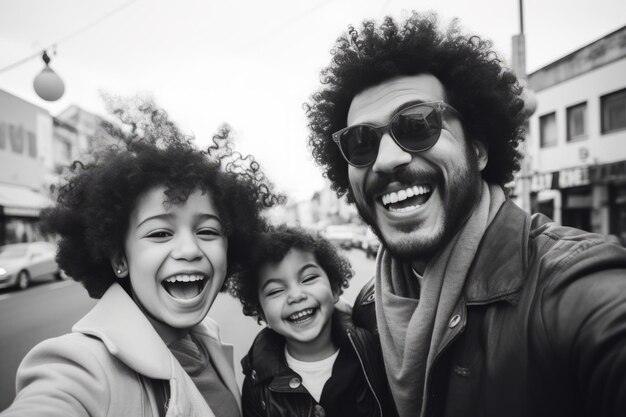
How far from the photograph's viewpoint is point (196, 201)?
1962 mm

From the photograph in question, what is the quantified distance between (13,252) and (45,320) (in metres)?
6.82

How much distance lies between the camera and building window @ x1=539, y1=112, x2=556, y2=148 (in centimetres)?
1652

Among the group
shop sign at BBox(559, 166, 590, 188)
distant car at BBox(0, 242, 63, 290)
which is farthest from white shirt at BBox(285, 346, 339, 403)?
shop sign at BBox(559, 166, 590, 188)

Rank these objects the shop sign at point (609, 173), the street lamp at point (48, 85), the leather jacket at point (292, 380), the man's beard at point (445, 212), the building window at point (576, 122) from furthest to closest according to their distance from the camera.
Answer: the building window at point (576, 122) → the shop sign at point (609, 173) → the street lamp at point (48, 85) → the leather jacket at point (292, 380) → the man's beard at point (445, 212)

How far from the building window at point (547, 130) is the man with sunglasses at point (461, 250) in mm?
16833

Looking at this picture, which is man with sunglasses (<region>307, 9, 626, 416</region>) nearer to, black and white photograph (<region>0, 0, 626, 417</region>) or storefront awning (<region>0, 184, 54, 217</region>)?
black and white photograph (<region>0, 0, 626, 417</region>)

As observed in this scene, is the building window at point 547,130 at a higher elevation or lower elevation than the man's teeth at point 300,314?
higher

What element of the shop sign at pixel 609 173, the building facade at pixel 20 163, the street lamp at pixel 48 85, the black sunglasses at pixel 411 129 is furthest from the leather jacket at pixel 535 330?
the building facade at pixel 20 163

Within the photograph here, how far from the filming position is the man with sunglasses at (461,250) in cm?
123

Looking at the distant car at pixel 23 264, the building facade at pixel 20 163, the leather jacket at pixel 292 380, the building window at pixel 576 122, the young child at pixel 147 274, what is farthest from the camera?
the building facade at pixel 20 163

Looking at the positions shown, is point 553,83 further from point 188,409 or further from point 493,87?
point 188,409

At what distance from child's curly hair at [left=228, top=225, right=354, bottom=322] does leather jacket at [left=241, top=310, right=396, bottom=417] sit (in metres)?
0.44

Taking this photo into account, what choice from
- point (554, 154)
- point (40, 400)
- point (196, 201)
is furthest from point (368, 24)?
point (554, 154)

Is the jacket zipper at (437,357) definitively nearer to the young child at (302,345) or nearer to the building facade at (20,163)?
the young child at (302,345)
